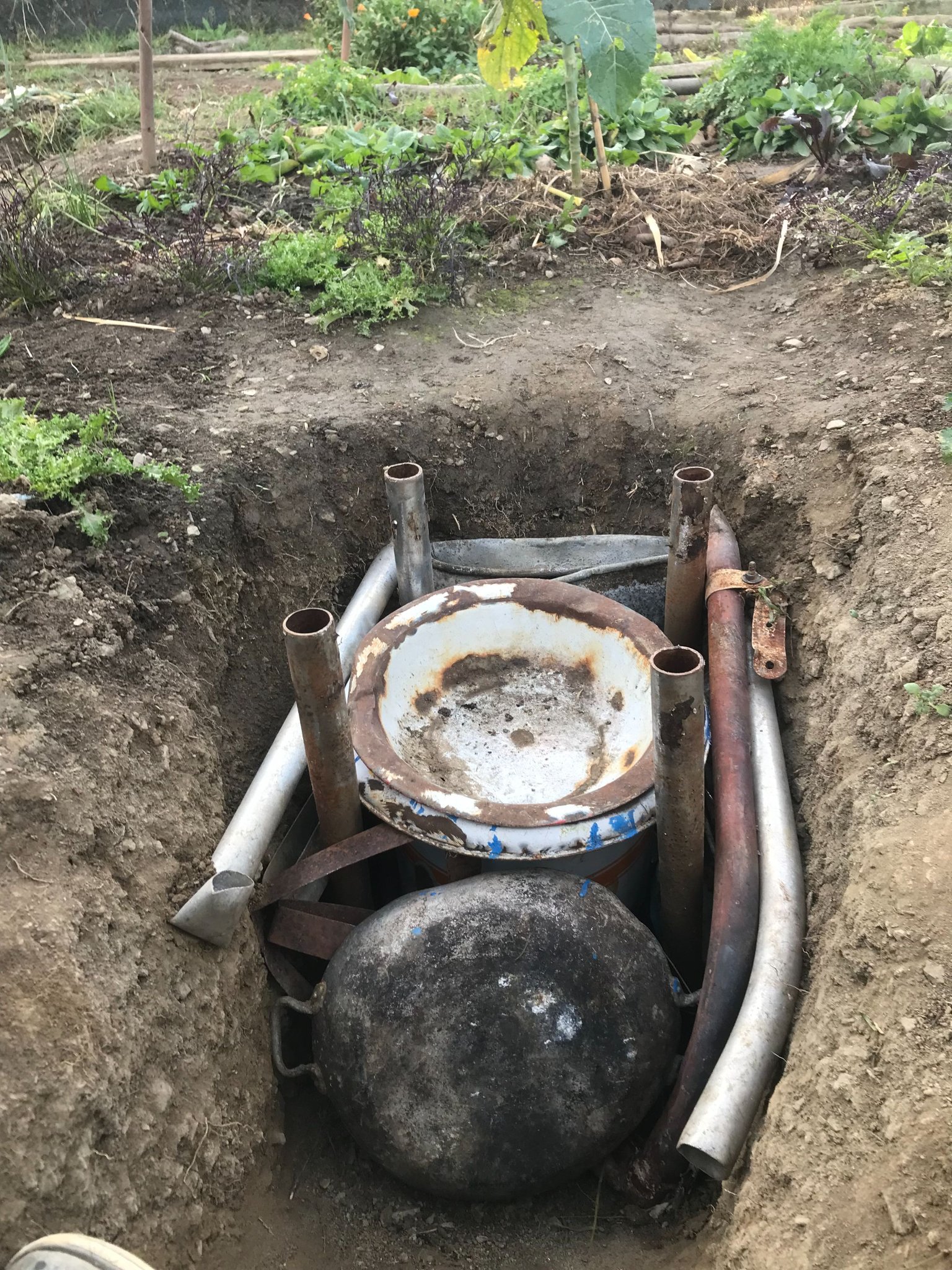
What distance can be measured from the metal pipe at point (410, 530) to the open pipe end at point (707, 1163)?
1995 millimetres

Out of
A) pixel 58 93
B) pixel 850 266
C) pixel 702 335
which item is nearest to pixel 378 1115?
pixel 702 335

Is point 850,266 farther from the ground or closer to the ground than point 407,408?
farther from the ground

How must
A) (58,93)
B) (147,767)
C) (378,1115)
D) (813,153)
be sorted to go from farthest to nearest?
(58,93), (813,153), (147,767), (378,1115)

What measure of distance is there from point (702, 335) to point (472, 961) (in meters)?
3.08

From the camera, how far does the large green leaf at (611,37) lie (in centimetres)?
385

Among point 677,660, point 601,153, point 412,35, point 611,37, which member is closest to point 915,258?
point 611,37

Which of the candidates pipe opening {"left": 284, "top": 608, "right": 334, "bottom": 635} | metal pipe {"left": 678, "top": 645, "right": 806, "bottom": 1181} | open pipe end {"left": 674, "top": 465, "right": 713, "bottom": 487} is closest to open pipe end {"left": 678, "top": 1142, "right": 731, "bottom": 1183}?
metal pipe {"left": 678, "top": 645, "right": 806, "bottom": 1181}

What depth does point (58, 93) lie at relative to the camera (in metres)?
7.30

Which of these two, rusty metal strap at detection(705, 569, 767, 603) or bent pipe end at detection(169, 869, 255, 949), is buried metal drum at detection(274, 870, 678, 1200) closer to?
bent pipe end at detection(169, 869, 255, 949)

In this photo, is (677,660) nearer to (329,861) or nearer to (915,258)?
(329,861)

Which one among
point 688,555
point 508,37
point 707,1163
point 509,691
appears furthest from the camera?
point 508,37

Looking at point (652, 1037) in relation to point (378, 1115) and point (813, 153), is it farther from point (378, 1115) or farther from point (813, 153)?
point (813, 153)

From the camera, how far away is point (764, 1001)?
2.15m

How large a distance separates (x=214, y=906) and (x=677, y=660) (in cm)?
128
